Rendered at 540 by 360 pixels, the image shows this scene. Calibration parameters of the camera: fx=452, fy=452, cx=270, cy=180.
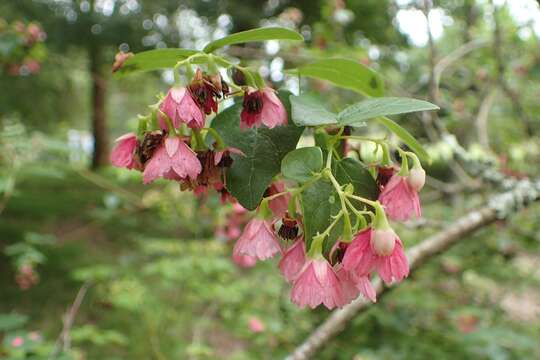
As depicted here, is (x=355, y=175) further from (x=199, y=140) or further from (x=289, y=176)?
(x=199, y=140)

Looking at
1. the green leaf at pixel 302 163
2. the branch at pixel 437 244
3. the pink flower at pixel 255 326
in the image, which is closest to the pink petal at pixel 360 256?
the green leaf at pixel 302 163

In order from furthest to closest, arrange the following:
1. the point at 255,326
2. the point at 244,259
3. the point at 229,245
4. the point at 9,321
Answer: the point at 229,245
the point at 255,326
the point at 244,259
the point at 9,321

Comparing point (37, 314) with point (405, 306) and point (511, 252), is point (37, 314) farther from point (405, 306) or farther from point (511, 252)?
point (511, 252)

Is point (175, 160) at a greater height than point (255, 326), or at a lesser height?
greater

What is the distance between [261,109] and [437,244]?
89 cm

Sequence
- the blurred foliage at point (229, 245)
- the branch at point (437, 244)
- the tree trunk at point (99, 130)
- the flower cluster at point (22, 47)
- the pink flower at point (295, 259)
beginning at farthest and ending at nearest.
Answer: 1. the tree trunk at point (99, 130)
2. the flower cluster at point (22, 47)
3. the blurred foliage at point (229, 245)
4. the branch at point (437, 244)
5. the pink flower at point (295, 259)

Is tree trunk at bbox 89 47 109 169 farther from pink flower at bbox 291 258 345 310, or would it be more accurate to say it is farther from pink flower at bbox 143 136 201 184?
pink flower at bbox 291 258 345 310

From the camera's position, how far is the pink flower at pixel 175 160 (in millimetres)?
617

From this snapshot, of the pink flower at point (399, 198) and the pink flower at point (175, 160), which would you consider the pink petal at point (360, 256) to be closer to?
the pink flower at point (399, 198)

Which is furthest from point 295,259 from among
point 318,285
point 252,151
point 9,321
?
point 9,321

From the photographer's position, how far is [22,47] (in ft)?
9.07

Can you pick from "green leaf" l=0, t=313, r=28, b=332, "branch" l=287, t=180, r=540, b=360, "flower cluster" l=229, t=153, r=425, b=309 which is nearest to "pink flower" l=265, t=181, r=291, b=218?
"flower cluster" l=229, t=153, r=425, b=309

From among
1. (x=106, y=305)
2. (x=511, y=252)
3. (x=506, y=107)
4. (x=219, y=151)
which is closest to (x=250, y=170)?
(x=219, y=151)

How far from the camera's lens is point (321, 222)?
1.92ft
